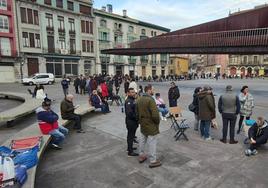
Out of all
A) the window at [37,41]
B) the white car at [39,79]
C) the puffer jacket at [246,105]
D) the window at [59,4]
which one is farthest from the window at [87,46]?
the puffer jacket at [246,105]

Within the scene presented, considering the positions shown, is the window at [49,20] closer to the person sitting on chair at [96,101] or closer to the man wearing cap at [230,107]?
the person sitting on chair at [96,101]

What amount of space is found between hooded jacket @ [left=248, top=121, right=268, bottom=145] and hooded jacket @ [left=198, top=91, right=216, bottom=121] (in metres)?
1.07

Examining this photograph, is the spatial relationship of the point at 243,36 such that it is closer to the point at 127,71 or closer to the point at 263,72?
the point at 127,71

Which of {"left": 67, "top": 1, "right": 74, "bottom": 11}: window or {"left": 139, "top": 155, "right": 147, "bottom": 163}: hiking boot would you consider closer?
{"left": 139, "top": 155, "right": 147, "bottom": 163}: hiking boot

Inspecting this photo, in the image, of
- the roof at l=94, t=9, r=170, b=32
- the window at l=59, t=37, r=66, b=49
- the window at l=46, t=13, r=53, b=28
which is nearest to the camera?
the window at l=46, t=13, r=53, b=28

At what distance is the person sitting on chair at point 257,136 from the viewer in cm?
528

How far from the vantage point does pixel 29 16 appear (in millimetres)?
33219

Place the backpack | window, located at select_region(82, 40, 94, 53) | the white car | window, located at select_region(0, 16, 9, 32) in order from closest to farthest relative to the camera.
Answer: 1. the backpack
2. the white car
3. window, located at select_region(0, 16, 9, 32)
4. window, located at select_region(82, 40, 94, 53)

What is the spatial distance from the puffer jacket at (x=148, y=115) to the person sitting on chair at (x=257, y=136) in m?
2.55

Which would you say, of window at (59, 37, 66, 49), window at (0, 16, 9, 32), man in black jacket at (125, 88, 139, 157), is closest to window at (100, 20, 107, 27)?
window at (59, 37, 66, 49)

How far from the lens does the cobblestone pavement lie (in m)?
4.10

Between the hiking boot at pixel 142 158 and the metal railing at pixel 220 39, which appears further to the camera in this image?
the metal railing at pixel 220 39

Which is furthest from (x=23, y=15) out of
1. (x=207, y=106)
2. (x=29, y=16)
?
(x=207, y=106)

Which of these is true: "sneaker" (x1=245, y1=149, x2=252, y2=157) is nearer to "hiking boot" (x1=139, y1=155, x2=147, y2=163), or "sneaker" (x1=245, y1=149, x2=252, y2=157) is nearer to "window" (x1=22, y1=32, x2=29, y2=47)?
"hiking boot" (x1=139, y1=155, x2=147, y2=163)
